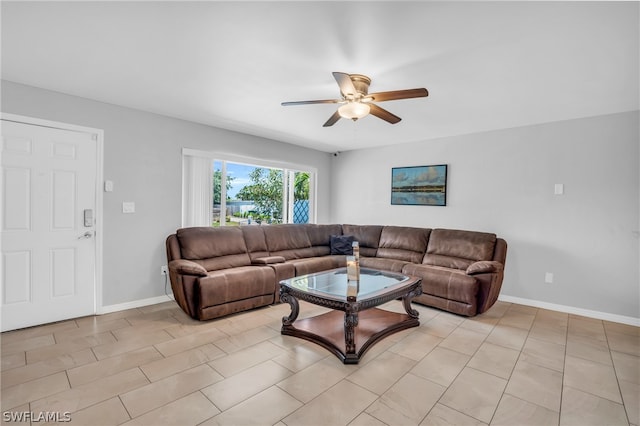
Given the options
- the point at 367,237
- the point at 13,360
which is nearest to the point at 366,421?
the point at 13,360

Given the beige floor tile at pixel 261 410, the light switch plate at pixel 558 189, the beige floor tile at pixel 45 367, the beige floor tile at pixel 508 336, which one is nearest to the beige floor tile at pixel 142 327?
the beige floor tile at pixel 45 367

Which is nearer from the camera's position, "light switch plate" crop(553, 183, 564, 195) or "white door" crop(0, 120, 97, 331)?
"white door" crop(0, 120, 97, 331)

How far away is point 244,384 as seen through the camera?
2133 millimetres

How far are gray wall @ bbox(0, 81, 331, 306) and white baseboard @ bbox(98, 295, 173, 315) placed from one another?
5cm

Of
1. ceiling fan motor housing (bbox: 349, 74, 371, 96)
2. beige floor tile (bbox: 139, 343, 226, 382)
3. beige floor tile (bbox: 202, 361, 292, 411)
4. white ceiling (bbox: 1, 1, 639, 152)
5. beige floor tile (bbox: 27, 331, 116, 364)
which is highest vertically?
white ceiling (bbox: 1, 1, 639, 152)

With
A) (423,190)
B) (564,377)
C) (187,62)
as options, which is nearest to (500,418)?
(564,377)

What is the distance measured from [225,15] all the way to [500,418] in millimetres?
2946

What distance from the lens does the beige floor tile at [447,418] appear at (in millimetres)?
1774

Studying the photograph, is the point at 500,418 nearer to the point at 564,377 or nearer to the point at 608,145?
the point at 564,377

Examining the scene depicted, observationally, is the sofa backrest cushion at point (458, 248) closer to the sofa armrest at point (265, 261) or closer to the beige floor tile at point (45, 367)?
the sofa armrest at point (265, 261)

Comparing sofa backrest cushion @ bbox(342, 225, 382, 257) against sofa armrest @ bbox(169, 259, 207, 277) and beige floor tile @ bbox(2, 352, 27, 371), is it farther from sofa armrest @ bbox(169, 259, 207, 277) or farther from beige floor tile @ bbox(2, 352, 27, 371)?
beige floor tile @ bbox(2, 352, 27, 371)

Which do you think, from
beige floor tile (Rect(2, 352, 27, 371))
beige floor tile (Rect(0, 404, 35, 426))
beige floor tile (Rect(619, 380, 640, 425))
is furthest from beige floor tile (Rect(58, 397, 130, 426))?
beige floor tile (Rect(619, 380, 640, 425))

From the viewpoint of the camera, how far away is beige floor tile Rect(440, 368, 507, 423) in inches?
74.7

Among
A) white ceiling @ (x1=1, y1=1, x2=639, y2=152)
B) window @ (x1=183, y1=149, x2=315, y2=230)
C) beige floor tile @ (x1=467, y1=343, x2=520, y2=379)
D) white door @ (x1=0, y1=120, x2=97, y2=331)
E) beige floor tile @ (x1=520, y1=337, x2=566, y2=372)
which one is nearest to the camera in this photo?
white ceiling @ (x1=1, y1=1, x2=639, y2=152)
